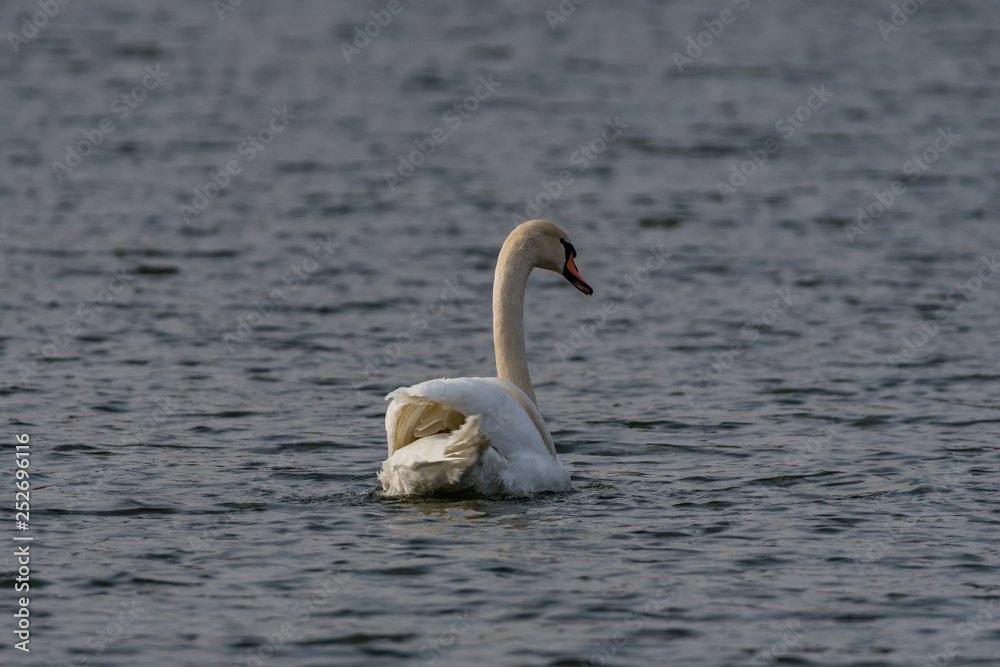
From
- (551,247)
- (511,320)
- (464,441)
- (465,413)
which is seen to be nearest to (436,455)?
(464,441)

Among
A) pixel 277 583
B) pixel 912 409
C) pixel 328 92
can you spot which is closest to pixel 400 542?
pixel 277 583

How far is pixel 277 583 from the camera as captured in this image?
855cm

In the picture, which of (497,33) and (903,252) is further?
(497,33)

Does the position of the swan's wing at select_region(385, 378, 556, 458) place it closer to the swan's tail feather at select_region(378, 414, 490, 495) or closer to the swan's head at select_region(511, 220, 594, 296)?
the swan's tail feather at select_region(378, 414, 490, 495)

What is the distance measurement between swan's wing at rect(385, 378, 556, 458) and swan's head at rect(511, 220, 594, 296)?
1383mm

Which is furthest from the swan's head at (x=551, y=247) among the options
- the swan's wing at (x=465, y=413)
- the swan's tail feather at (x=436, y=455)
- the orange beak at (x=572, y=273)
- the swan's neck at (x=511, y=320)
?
the swan's tail feather at (x=436, y=455)

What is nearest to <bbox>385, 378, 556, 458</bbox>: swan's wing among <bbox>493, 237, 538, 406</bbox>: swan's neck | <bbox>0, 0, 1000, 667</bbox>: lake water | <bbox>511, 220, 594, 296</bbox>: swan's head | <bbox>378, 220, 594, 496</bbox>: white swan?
<bbox>378, 220, 594, 496</bbox>: white swan

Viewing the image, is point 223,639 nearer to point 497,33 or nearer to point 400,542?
point 400,542

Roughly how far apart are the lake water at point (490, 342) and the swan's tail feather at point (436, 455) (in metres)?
0.20

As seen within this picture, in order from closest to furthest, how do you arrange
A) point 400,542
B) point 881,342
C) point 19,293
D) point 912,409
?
point 400,542, point 912,409, point 881,342, point 19,293

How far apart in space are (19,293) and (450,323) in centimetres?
485

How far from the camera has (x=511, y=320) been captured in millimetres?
11148

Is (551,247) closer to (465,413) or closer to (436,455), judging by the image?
(465,413)

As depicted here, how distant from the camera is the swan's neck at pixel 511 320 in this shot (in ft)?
36.5
